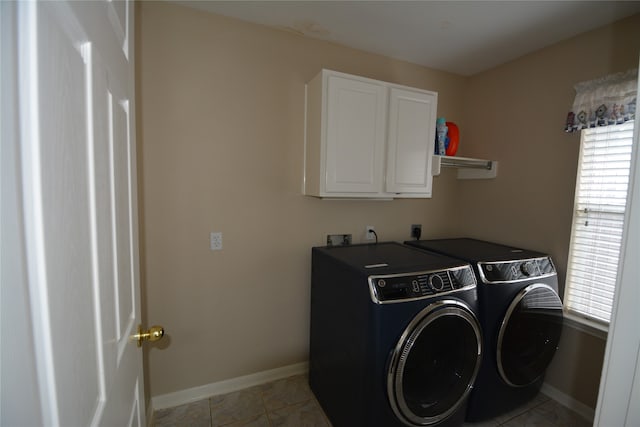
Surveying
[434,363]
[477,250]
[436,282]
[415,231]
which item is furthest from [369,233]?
[434,363]

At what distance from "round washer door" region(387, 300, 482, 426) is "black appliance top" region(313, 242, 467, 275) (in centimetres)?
22

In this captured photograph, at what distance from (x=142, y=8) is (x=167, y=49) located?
23 cm

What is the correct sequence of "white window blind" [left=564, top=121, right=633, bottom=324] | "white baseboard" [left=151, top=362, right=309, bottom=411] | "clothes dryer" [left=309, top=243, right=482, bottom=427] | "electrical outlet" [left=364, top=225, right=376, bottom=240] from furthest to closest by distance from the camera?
1. "electrical outlet" [left=364, top=225, right=376, bottom=240]
2. "white baseboard" [left=151, top=362, right=309, bottom=411]
3. "white window blind" [left=564, top=121, right=633, bottom=324]
4. "clothes dryer" [left=309, top=243, right=482, bottom=427]

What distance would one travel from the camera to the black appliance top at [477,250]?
1740 mm

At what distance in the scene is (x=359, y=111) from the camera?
1750 millimetres

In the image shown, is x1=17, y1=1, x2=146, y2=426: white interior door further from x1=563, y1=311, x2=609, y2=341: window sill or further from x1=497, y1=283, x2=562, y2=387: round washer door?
x1=563, y1=311, x2=609, y2=341: window sill

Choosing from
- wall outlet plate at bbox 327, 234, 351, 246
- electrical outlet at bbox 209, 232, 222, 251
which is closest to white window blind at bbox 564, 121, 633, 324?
wall outlet plate at bbox 327, 234, 351, 246

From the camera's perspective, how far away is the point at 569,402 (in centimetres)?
183

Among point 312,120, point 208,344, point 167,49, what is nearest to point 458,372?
point 208,344

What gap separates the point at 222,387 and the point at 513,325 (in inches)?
74.8

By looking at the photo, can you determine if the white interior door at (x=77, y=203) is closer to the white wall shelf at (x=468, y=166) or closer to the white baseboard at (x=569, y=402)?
the white wall shelf at (x=468, y=166)

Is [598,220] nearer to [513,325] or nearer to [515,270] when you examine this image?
[515,270]

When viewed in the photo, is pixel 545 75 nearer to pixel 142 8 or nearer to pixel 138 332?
pixel 142 8

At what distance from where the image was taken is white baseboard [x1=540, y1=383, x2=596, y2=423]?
5.71ft
